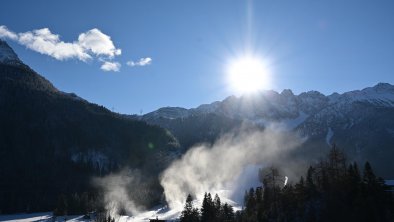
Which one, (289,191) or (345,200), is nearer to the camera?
(345,200)

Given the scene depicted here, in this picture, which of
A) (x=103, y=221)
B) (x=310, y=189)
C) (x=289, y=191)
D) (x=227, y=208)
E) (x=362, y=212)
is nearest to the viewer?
(x=362, y=212)

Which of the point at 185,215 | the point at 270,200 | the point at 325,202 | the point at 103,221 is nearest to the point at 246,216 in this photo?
the point at 270,200

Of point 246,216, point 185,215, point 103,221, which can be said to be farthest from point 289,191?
point 103,221

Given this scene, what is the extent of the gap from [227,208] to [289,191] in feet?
94.7

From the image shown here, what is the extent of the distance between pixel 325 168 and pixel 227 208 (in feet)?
112

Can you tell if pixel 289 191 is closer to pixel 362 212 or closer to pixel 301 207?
pixel 301 207

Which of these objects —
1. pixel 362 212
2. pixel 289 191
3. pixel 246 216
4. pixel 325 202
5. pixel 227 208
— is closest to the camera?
pixel 362 212

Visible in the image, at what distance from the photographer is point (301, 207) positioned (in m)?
109

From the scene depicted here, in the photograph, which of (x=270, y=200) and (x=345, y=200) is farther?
(x=270, y=200)

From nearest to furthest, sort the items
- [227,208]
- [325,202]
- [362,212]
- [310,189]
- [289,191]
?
[362,212] → [325,202] → [310,189] → [289,191] → [227,208]

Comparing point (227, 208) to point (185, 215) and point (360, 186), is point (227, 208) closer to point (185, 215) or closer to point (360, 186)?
point (185, 215)

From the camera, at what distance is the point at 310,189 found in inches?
4424

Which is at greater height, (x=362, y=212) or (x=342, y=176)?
(x=342, y=176)

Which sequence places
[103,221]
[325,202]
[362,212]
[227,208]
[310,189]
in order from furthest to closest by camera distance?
[103,221] → [227,208] → [310,189] → [325,202] → [362,212]
